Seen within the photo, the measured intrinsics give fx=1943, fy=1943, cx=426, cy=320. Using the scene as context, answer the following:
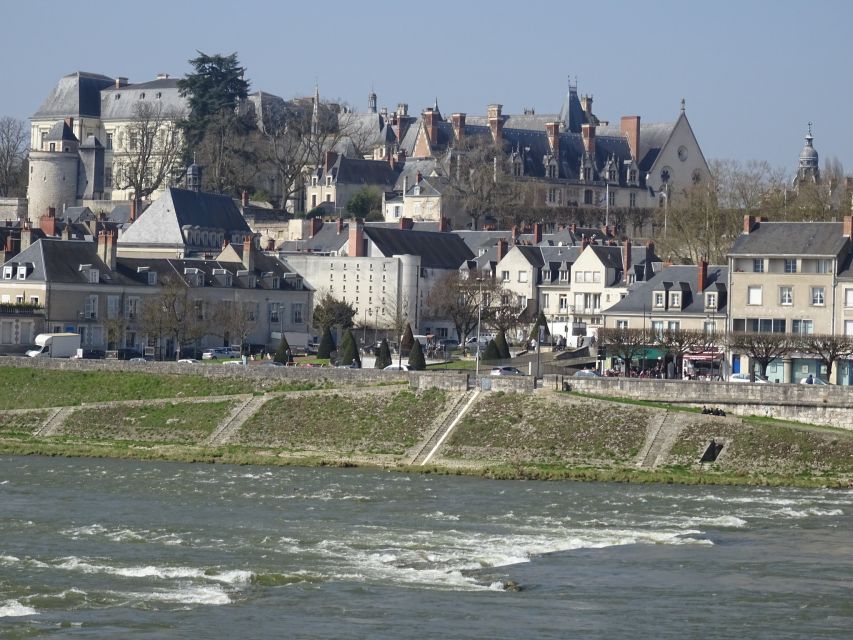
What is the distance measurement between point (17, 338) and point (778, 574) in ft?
133

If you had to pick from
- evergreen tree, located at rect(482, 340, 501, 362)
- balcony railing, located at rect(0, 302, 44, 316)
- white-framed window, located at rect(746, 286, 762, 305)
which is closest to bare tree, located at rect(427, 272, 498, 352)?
evergreen tree, located at rect(482, 340, 501, 362)

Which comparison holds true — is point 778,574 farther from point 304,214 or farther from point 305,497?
point 304,214

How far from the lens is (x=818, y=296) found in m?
59.8

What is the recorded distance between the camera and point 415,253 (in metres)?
88.8

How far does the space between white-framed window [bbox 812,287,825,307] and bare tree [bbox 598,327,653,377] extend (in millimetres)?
5293

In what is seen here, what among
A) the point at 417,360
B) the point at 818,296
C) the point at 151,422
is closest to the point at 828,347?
the point at 818,296

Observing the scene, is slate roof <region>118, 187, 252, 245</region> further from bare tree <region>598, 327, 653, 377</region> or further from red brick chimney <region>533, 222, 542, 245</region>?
bare tree <region>598, 327, 653, 377</region>

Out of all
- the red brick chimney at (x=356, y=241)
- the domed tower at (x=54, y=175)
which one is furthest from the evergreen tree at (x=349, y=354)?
the domed tower at (x=54, y=175)

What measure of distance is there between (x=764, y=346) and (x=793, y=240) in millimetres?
5055

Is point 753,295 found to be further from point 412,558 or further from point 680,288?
point 412,558

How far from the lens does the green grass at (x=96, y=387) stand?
57.1 meters

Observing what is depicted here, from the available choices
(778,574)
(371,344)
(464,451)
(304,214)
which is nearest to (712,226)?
(371,344)

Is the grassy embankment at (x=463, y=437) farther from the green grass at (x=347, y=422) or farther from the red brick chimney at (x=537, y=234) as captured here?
the red brick chimney at (x=537, y=234)

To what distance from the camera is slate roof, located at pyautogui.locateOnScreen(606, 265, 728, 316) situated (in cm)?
6669
